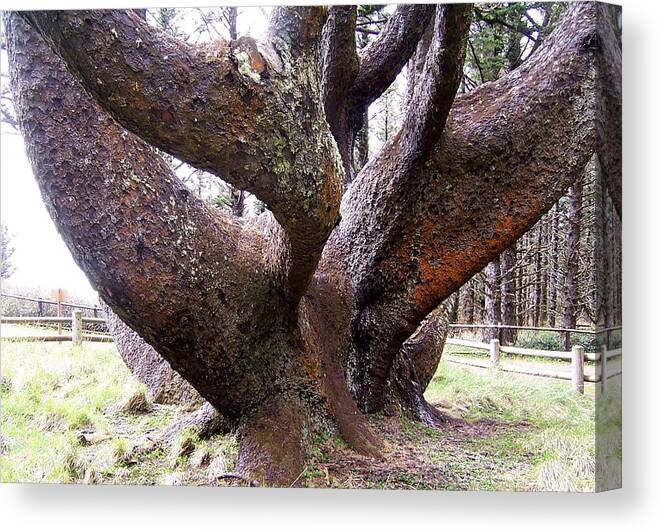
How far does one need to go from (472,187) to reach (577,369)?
0.74 metres

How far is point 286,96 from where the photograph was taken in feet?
5.11

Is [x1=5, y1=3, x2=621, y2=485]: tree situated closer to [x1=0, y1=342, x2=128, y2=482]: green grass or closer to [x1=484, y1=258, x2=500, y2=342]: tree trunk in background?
[x1=484, y1=258, x2=500, y2=342]: tree trunk in background

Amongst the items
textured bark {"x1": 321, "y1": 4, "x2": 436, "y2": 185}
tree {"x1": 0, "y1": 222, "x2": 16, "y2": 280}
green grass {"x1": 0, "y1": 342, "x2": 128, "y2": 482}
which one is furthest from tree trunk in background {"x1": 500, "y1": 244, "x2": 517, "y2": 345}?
tree {"x1": 0, "y1": 222, "x2": 16, "y2": 280}

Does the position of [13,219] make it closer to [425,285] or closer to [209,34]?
[209,34]

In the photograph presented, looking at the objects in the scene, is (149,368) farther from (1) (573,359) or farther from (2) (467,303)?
(1) (573,359)

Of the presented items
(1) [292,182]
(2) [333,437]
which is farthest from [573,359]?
(1) [292,182]

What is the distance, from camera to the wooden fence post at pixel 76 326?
249 cm

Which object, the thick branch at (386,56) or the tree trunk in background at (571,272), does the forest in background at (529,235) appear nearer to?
the tree trunk in background at (571,272)

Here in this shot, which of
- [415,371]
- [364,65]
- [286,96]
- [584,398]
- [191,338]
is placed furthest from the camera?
[364,65]

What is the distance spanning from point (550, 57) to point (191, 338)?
1.60 meters

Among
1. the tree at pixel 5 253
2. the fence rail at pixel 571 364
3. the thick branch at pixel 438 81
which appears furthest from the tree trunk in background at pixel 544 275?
the tree at pixel 5 253

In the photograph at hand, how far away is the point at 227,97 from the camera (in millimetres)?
1485

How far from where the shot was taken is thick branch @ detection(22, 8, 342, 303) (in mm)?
1412

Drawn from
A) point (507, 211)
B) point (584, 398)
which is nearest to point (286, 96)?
point (507, 211)
